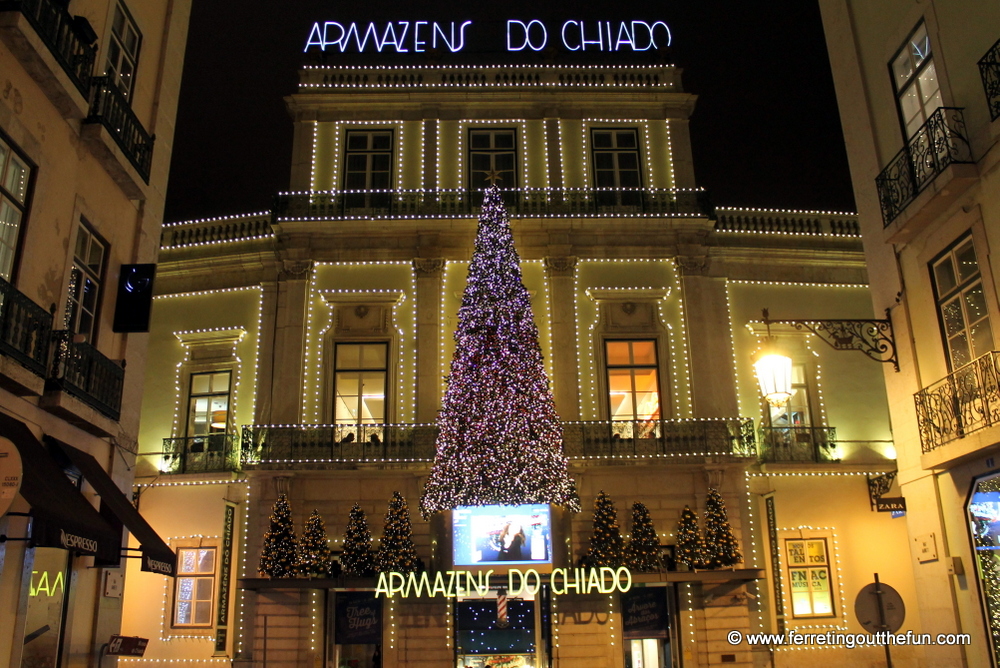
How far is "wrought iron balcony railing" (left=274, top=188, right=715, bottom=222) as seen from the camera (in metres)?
19.8

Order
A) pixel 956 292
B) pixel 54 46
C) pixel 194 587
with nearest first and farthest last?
1. pixel 54 46
2. pixel 956 292
3. pixel 194 587

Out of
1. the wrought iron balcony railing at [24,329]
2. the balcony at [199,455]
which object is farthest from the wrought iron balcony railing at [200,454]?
the wrought iron balcony railing at [24,329]

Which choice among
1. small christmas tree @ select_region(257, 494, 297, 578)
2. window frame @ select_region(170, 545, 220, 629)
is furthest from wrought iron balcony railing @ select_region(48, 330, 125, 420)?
window frame @ select_region(170, 545, 220, 629)

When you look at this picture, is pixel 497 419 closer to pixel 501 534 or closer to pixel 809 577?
pixel 501 534

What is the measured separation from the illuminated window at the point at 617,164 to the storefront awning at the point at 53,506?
14058 millimetres

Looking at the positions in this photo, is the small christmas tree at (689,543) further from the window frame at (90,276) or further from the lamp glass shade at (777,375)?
the window frame at (90,276)

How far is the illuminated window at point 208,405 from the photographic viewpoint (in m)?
19.1

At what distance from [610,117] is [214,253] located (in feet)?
33.2

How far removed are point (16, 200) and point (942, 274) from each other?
10.7 metres

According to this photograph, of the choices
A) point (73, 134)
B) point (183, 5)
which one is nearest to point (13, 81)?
point (73, 134)

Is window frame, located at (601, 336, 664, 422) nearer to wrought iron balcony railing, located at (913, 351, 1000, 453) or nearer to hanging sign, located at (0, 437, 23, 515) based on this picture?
wrought iron balcony railing, located at (913, 351, 1000, 453)

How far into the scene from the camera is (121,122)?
1099 centimetres

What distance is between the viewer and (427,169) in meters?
20.5

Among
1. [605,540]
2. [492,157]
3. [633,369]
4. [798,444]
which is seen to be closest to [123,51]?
[492,157]
